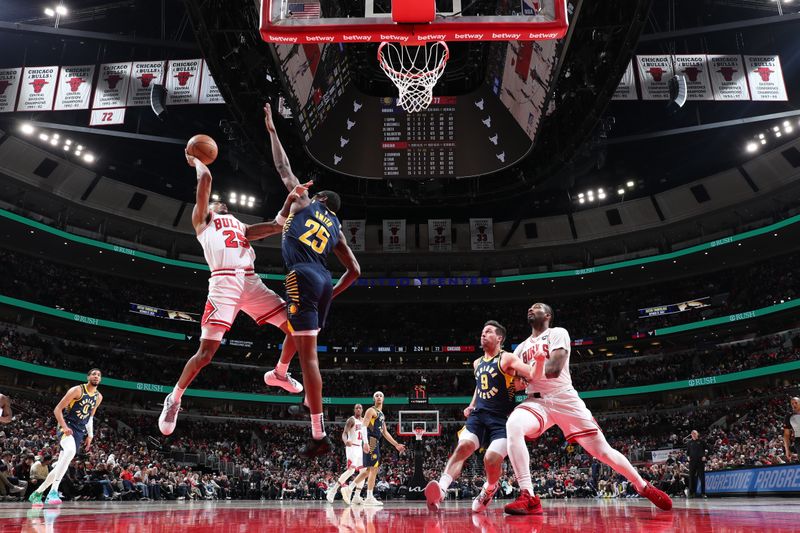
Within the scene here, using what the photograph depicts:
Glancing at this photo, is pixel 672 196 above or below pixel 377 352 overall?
above

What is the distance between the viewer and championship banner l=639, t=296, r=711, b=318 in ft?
108

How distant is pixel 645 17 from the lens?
1516 cm

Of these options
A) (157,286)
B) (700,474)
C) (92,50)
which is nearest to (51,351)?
(157,286)

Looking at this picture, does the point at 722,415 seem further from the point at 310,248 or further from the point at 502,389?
the point at 310,248

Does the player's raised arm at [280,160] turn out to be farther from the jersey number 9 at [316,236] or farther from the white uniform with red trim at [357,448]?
the white uniform with red trim at [357,448]

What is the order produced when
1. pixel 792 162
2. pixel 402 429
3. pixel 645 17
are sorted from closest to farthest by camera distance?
pixel 645 17 → pixel 402 429 → pixel 792 162

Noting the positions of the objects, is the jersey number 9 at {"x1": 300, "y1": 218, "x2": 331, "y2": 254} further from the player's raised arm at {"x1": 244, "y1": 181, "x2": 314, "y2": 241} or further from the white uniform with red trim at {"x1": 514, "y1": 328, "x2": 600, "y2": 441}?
the white uniform with red trim at {"x1": 514, "y1": 328, "x2": 600, "y2": 441}

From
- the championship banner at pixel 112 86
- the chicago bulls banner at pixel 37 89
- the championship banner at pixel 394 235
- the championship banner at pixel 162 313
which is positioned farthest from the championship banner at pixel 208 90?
the championship banner at pixel 162 313

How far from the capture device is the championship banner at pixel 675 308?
33.0 meters

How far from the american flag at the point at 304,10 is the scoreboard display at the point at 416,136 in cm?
1073

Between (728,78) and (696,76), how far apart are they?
840 millimetres

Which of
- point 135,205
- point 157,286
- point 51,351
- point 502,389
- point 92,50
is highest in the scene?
point 92,50

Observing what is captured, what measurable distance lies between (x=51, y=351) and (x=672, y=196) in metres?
34.4

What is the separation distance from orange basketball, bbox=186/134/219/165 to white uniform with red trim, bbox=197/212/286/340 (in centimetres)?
58
